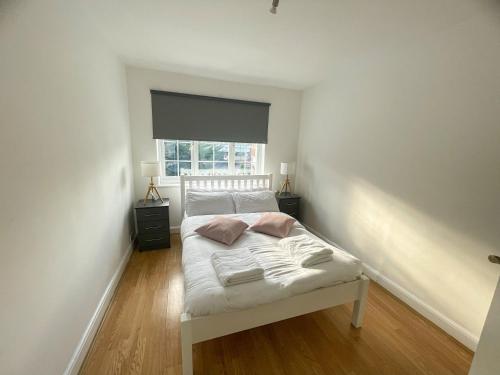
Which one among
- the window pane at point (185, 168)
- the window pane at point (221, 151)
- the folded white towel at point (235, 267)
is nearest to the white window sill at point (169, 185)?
the window pane at point (185, 168)

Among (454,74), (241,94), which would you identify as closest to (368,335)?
(454,74)

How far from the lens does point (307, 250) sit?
166 centimetres

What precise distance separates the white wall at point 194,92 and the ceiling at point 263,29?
0.92ft

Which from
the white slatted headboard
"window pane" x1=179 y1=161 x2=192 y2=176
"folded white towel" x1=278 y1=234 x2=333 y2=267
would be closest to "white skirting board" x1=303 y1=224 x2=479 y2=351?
"folded white towel" x1=278 y1=234 x2=333 y2=267

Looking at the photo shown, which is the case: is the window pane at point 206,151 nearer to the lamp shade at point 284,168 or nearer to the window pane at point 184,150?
the window pane at point 184,150

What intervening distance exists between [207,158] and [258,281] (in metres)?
2.36

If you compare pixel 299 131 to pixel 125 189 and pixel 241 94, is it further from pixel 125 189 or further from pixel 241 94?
pixel 125 189

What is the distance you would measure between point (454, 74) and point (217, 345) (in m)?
2.74

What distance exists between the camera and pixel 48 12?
1139 mm

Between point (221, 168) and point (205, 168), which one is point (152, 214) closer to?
point (205, 168)

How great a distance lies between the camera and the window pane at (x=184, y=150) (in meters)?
3.18

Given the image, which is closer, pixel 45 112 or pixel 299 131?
pixel 45 112

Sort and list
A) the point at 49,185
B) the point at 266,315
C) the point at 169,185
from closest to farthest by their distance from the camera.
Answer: the point at 49,185 < the point at 266,315 < the point at 169,185

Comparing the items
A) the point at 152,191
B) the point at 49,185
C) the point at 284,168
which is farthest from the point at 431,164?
the point at 152,191
